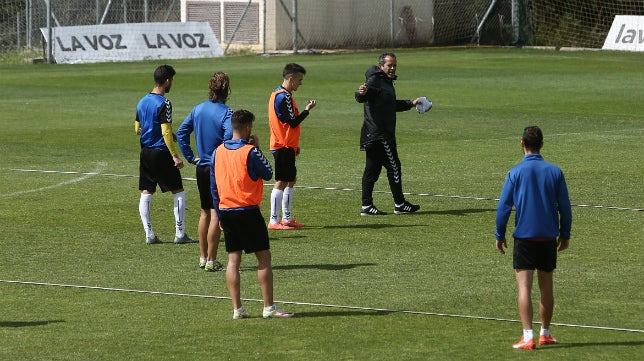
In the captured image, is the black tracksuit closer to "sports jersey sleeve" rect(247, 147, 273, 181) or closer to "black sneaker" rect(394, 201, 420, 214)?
"black sneaker" rect(394, 201, 420, 214)

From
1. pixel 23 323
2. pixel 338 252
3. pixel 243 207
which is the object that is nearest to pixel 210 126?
pixel 338 252

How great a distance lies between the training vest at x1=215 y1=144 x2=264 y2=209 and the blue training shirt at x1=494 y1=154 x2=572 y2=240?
2.20 metres

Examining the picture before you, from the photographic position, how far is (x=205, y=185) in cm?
1282

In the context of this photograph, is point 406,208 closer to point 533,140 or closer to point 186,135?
point 186,135

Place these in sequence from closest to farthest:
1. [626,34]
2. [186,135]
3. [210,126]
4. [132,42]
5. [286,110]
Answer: [210,126] < [186,135] < [286,110] < [132,42] < [626,34]

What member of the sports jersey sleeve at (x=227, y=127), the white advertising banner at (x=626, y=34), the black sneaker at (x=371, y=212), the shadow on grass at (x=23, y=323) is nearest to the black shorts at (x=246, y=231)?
the shadow on grass at (x=23, y=323)

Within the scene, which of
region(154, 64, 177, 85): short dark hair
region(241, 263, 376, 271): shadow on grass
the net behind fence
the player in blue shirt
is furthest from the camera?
the net behind fence

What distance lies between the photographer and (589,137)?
22.9 m

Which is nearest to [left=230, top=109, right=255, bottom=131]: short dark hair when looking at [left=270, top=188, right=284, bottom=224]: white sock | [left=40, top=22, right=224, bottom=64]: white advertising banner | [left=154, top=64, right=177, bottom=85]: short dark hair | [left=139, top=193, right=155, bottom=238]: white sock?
[left=154, top=64, right=177, bottom=85]: short dark hair

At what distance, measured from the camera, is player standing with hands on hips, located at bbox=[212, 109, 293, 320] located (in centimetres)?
1027

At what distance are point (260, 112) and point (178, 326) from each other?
58.3 ft

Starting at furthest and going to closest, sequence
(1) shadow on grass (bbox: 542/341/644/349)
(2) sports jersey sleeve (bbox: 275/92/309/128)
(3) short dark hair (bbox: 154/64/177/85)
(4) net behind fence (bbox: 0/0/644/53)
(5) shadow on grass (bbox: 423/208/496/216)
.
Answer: (4) net behind fence (bbox: 0/0/644/53), (5) shadow on grass (bbox: 423/208/496/216), (2) sports jersey sleeve (bbox: 275/92/309/128), (3) short dark hair (bbox: 154/64/177/85), (1) shadow on grass (bbox: 542/341/644/349)

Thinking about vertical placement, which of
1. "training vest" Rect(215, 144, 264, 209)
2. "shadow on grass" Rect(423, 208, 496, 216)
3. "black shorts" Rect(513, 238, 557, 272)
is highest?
"training vest" Rect(215, 144, 264, 209)

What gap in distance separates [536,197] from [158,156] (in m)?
5.85
